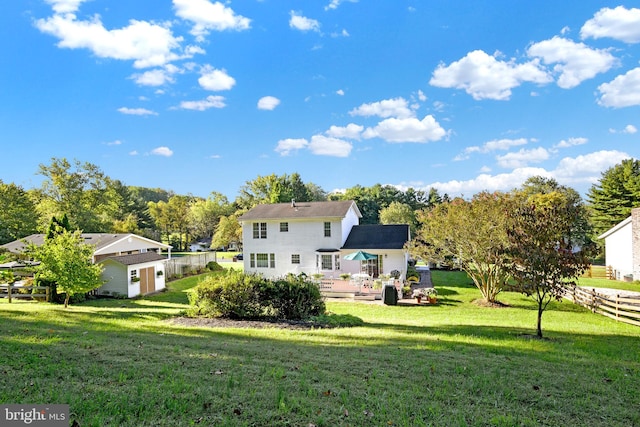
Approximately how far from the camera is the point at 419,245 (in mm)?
22625

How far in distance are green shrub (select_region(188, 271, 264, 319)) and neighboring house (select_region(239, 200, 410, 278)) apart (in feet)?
46.9

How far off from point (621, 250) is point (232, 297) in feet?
111

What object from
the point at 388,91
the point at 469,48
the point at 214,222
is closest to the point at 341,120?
the point at 388,91

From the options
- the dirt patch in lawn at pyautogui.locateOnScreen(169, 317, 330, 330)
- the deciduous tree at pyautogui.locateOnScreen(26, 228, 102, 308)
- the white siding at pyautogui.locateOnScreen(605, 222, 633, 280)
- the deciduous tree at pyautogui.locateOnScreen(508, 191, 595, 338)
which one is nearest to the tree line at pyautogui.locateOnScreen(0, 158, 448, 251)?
the deciduous tree at pyautogui.locateOnScreen(26, 228, 102, 308)

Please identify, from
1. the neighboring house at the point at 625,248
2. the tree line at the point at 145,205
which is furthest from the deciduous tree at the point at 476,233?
the tree line at the point at 145,205

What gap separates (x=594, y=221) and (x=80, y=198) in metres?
64.5

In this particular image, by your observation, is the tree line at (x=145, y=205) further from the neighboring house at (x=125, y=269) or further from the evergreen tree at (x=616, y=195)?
Result: the evergreen tree at (x=616, y=195)

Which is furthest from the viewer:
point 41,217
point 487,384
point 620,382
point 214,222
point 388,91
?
point 214,222

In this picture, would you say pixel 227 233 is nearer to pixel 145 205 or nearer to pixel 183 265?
pixel 183 265

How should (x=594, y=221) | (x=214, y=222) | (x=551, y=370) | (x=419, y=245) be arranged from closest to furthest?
(x=551, y=370), (x=419, y=245), (x=594, y=221), (x=214, y=222)

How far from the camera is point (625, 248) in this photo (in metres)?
29.5

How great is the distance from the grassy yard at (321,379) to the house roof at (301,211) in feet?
61.4

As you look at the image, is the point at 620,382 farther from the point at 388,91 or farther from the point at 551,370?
the point at 388,91

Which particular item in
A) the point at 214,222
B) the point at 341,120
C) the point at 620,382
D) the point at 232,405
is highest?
the point at 341,120
